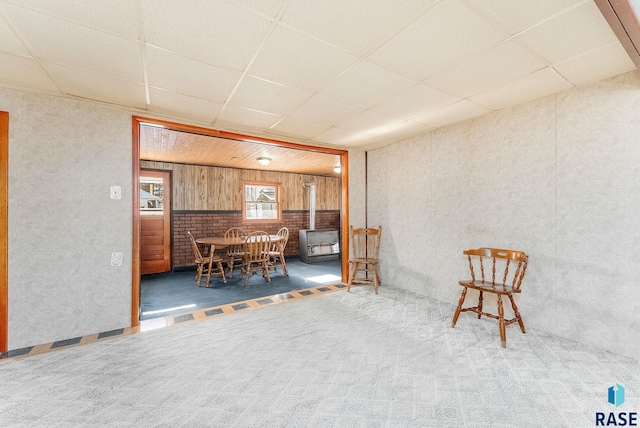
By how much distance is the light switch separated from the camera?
2.71m

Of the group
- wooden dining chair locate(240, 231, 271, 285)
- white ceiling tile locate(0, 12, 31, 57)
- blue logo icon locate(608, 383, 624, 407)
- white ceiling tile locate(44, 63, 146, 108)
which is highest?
white ceiling tile locate(44, 63, 146, 108)

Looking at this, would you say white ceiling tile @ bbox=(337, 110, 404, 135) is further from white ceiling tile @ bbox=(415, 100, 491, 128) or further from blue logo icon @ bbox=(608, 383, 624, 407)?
blue logo icon @ bbox=(608, 383, 624, 407)

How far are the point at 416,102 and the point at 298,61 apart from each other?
4.47 feet

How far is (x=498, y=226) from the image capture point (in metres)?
2.95

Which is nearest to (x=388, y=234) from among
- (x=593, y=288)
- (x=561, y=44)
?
(x=593, y=288)

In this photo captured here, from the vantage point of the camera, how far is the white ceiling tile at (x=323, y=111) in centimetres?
270

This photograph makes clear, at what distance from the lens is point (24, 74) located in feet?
6.93

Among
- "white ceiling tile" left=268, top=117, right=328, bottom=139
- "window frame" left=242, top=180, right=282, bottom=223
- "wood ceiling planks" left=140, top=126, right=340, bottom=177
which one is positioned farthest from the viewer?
"window frame" left=242, top=180, right=282, bottom=223

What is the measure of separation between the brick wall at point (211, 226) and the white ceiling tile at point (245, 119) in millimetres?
3292

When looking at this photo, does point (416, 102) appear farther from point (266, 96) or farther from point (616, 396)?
point (616, 396)

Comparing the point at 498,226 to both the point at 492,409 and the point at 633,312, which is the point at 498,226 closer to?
the point at 633,312

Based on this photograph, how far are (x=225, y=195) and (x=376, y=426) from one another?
18.9 feet

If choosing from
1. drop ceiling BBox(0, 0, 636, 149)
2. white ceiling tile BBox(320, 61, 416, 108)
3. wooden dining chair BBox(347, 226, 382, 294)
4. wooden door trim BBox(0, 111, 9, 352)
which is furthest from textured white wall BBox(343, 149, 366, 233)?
wooden door trim BBox(0, 111, 9, 352)

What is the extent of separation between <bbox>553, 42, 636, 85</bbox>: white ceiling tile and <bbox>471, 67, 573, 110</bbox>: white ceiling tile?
72mm
